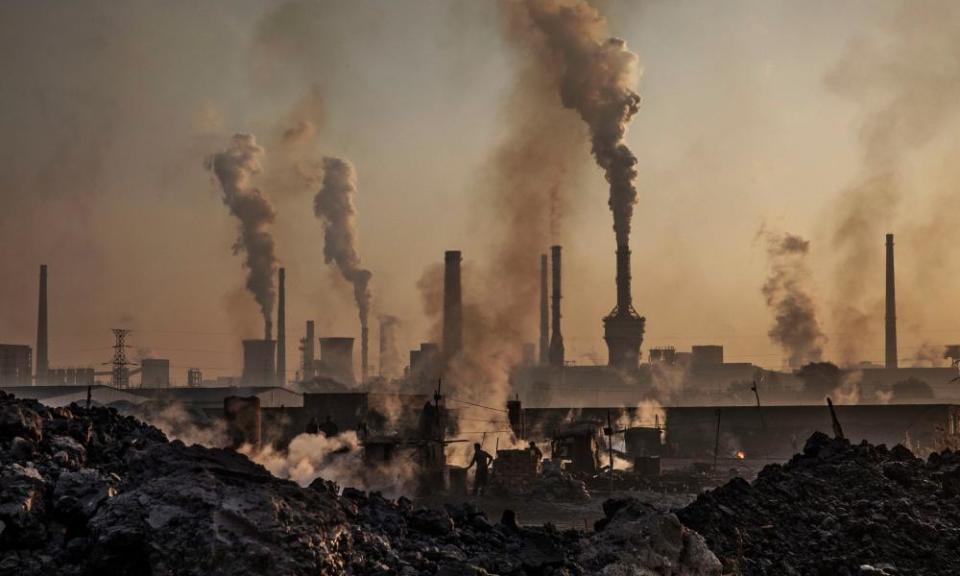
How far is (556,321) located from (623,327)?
342 inches

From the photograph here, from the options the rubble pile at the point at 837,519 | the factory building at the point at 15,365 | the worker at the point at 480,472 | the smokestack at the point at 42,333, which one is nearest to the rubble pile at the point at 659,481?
the worker at the point at 480,472

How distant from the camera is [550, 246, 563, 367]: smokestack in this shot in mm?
73688

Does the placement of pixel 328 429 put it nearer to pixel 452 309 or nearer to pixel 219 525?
pixel 219 525

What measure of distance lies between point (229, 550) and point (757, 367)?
78290 mm

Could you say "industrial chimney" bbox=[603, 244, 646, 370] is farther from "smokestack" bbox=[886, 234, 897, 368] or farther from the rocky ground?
the rocky ground

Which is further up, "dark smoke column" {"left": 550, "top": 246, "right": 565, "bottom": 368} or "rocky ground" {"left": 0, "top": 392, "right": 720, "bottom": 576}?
"dark smoke column" {"left": 550, "top": 246, "right": 565, "bottom": 368}

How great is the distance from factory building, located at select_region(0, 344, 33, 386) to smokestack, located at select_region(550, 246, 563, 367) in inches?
1842

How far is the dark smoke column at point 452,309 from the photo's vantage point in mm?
61062

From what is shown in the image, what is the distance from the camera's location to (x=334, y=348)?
79.3 m

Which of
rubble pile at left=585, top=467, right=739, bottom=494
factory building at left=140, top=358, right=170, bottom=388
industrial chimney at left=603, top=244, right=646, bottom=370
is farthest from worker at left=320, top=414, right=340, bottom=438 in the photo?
factory building at left=140, top=358, right=170, bottom=388

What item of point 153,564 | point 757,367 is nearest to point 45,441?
point 153,564

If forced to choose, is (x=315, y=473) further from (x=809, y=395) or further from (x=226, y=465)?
(x=809, y=395)

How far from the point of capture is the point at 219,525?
27.7 feet

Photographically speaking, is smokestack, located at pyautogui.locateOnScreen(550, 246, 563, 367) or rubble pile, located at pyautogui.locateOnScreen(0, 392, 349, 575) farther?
smokestack, located at pyautogui.locateOnScreen(550, 246, 563, 367)
